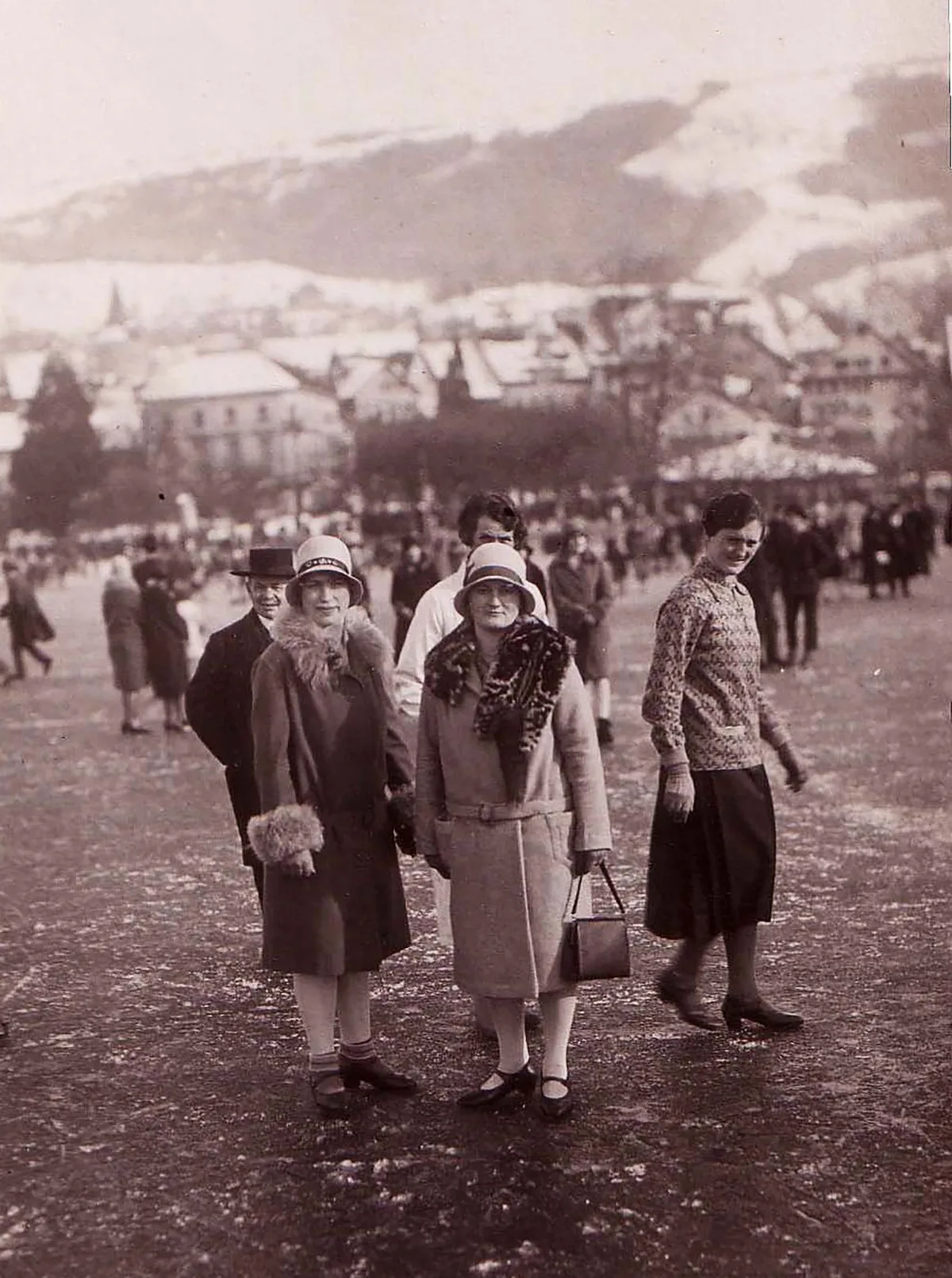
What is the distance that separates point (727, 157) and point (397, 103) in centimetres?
558

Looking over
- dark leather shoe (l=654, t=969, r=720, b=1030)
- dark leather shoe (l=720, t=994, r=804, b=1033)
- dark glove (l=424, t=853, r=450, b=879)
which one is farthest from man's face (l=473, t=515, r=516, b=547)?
dark leather shoe (l=720, t=994, r=804, b=1033)

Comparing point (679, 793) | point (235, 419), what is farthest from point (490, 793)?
point (235, 419)

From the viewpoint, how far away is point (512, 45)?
11.4 metres

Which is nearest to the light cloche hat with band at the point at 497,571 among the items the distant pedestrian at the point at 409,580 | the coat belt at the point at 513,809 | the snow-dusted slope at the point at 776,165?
the coat belt at the point at 513,809

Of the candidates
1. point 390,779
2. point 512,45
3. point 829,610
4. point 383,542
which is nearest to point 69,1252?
point 390,779

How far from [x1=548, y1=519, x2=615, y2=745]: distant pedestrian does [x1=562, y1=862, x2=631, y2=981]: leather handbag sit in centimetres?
646

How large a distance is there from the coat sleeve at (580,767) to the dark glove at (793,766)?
98cm

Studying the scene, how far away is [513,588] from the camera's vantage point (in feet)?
14.4

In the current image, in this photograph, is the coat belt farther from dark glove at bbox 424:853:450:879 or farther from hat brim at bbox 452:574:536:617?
hat brim at bbox 452:574:536:617

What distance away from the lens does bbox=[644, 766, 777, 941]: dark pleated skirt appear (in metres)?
4.97

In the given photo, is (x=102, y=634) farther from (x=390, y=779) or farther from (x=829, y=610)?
(x=390, y=779)

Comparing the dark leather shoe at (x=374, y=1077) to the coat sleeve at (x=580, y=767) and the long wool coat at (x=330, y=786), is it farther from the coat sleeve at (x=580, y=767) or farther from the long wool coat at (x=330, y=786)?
the coat sleeve at (x=580, y=767)

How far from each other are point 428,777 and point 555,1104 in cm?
101

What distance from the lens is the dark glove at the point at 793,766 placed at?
513 centimetres
